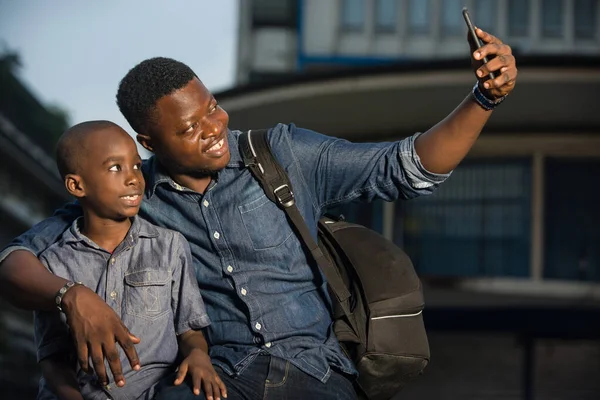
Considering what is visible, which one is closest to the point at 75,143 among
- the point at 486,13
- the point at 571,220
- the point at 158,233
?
the point at 158,233

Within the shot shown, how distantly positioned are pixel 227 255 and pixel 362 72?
491 inches

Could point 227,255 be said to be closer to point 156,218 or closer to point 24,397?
point 156,218

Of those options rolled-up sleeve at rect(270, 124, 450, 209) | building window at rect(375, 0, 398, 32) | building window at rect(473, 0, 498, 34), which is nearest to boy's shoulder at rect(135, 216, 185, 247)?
rolled-up sleeve at rect(270, 124, 450, 209)

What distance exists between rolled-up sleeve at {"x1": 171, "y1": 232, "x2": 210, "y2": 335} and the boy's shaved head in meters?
0.42

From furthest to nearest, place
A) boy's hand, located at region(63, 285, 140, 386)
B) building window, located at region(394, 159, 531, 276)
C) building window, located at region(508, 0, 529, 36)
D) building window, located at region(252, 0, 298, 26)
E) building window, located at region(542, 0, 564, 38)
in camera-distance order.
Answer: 1. building window, located at region(252, 0, 298, 26)
2. building window, located at region(508, 0, 529, 36)
3. building window, located at region(542, 0, 564, 38)
4. building window, located at region(394, 159, 531, 276)
5. boy's hand, located at region(63, 285, 140, 386)

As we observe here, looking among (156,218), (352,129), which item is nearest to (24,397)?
(352,129)

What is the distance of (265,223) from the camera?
4.04 m

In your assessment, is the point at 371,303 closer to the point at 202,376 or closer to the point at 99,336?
the point at 202,376

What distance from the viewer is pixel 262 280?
4.00 m

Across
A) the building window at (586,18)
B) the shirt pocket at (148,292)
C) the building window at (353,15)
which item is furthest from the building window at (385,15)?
the shirt pocket at (148,292)

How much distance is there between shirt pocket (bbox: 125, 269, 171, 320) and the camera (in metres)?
3.91

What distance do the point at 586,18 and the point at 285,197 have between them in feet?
87.9

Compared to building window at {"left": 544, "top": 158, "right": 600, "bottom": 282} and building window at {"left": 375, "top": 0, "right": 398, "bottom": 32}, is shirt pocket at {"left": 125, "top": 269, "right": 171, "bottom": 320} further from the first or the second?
building window at {"left": 375, "top": 0, "right": 398, "bottom": 32}

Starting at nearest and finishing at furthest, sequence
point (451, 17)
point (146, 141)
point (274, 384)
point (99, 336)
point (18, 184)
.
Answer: point (99, 336)
point (274, 384)
point (146, 141)
point (451, 17)
point (18, 184)
